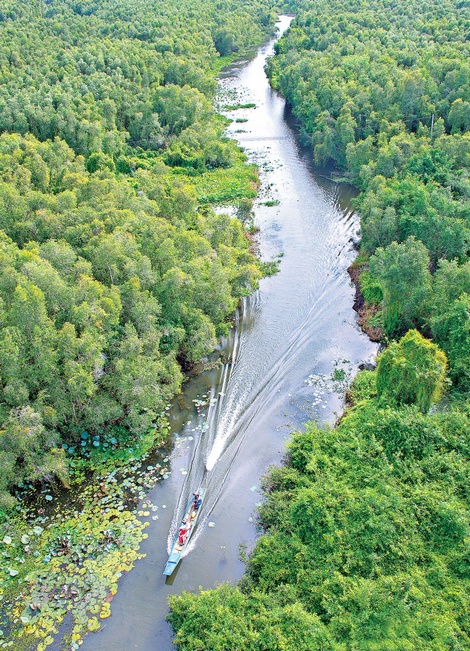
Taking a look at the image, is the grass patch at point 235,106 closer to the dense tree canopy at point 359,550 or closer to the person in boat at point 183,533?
the dense tree canopy at point 359,550

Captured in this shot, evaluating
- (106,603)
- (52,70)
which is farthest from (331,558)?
(52,70)

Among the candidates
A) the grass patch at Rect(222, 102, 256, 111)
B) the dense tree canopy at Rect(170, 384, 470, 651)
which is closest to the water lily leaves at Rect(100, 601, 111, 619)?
the dense tree canopy at Rect(170, 384, 470, 651)

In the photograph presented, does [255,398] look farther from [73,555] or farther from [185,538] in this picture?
[73,555]

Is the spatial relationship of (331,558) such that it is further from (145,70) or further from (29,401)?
(145,70)

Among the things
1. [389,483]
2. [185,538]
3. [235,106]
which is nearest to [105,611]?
[185,538]

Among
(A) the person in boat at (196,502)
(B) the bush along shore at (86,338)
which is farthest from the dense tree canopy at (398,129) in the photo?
(A) the person in boat at (196,502)
